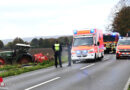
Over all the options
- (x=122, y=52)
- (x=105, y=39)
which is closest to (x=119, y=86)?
(x=122, y=52)

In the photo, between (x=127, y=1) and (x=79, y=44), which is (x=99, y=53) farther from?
(x=127, y=1)

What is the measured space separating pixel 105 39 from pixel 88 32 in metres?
18.0

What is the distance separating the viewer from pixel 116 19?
260 feet

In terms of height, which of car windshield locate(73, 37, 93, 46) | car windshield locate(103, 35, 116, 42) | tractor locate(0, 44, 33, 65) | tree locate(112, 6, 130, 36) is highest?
tree locate(112, 6, 130, 36)

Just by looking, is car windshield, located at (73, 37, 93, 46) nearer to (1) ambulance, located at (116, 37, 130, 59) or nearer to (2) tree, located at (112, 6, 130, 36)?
(1) ambulance, located at (116, 37, 130, 59)

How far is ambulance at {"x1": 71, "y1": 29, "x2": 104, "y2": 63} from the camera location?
877 inches

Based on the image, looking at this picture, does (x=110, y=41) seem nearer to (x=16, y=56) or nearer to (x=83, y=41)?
(x=83, y=41)

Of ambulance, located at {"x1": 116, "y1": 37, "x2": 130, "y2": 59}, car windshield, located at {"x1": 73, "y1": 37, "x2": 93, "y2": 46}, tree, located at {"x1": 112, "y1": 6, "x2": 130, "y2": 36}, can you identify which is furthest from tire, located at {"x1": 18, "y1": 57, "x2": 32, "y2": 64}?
tree, located at {"x1": 112, "y1": 6, "x2": 130, "y2": 36}

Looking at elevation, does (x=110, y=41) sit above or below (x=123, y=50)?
above

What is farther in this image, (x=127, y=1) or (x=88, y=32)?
(x=88, y=32)

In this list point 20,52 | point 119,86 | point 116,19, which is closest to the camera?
point 119,86

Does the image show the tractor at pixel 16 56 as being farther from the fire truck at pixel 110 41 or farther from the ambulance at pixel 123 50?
the fire truck at pixel 110 41

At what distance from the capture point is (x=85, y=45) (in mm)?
22672

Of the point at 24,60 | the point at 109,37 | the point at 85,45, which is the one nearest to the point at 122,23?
the point at 109,37
